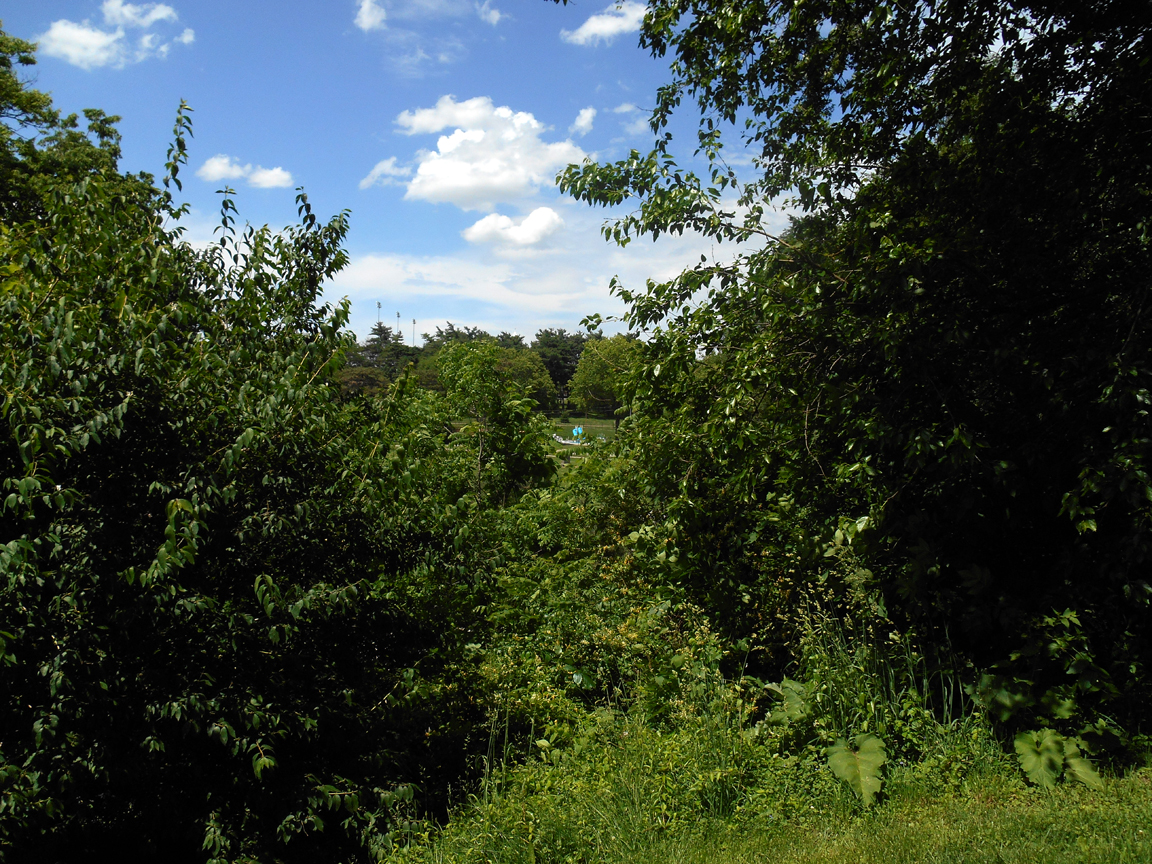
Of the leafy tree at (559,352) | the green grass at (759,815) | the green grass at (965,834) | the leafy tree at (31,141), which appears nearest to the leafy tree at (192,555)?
the green grass at (759,815)

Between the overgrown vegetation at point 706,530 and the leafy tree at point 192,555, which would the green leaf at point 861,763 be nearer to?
the overgrown vegetation at point 706,530

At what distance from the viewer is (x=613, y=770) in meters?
4.07

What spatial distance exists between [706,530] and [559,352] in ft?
290

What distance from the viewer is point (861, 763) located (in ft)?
12.7

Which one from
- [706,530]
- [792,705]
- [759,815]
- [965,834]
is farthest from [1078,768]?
[706,530]

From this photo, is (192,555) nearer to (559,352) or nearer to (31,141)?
(31,141)

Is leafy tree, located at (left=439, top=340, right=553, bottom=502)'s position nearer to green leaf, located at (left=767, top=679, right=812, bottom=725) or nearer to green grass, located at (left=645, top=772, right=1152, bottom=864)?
green leaf, located at (left=767, top=679, right=812, bottom=725)

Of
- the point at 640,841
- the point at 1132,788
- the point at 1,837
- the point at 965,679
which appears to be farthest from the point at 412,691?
the point at 1132,788

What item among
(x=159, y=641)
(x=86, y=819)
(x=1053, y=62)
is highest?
(x=1053, y=62)

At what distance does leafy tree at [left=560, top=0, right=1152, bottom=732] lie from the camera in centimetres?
420

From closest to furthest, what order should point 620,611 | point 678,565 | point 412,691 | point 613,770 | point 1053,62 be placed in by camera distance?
point 613,770
point 412,691
point 1053,62
point 678,565
point 620,611

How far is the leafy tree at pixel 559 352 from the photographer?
292 feet

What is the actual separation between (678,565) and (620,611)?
0.95 m

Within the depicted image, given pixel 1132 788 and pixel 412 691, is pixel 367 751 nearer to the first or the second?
pixel 412 691
